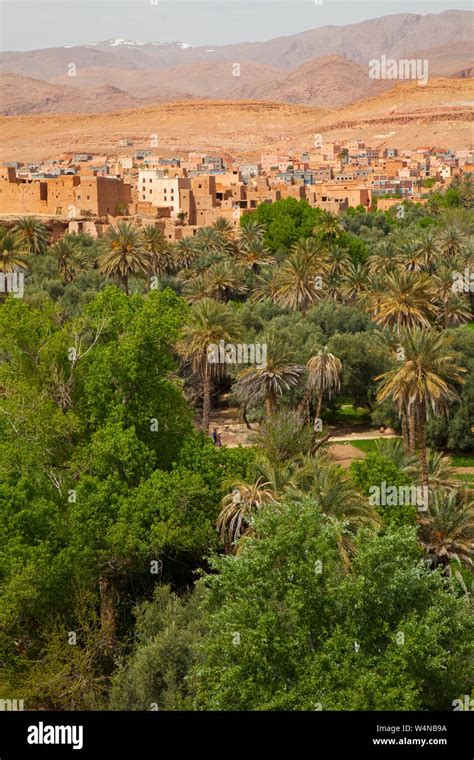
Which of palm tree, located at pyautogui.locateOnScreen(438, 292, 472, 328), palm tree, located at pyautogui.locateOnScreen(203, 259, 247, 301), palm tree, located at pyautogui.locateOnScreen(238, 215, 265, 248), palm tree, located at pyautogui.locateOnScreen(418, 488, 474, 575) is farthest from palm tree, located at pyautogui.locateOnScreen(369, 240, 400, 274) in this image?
palm tree, located at pyautogui.locateOnScreen(418, 488, 474, 575)

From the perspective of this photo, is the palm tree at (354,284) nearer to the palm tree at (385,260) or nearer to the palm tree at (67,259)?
the palm tree at (385,260)

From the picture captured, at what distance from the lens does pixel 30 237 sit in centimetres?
5241

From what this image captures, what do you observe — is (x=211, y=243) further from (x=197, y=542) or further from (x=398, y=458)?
(x=197, y=542)

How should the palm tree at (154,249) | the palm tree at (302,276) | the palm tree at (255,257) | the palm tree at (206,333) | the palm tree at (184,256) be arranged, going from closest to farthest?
the palm tree at (206,333) → the palm tree at (302,276) → the palm tree at (154,249) → the palm tree at (255,257) → the palm tree at (184,256)

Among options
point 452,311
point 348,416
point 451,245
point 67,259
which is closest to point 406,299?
point 348,416

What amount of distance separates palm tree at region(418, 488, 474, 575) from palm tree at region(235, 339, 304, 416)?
948cm

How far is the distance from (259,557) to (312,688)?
1.86m

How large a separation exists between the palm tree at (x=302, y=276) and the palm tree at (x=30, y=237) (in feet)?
50.1

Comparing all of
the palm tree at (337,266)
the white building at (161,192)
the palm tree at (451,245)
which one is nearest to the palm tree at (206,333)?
the palm tree at (337,266)

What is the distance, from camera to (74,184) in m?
72.8

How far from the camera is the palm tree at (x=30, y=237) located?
2042 inches

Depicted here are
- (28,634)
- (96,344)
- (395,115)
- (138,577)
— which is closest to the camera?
(28,634)
